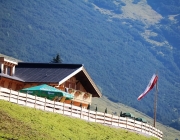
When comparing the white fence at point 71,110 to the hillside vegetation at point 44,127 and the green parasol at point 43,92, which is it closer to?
the hillside vegetation at point 44,127

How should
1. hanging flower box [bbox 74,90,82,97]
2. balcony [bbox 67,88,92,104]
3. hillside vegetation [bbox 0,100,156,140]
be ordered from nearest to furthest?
hillside vegetation [bbox 0,100,156,140], balcony [bbox 67,88,92,104], hanging flower box [bbox 74,90,82,97]

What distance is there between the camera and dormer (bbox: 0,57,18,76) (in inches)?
2937

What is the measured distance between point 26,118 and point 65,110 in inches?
369

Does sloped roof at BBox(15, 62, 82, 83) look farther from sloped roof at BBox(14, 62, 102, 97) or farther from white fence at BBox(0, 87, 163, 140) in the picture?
white fence at BBox(0, 87, 163, 140)

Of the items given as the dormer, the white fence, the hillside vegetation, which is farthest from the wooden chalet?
the hillside vegetation

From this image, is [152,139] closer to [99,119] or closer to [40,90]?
[99,119]

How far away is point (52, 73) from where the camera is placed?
249ft

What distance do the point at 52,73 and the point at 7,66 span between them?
225 inches

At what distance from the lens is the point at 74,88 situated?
266 ft

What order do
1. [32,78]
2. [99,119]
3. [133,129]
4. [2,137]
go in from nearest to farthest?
[2,137]
[99,119]
[133,129]
[32,78]

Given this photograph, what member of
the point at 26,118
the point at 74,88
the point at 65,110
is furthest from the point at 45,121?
the point at 74,88

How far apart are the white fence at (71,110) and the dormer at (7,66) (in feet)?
54.5

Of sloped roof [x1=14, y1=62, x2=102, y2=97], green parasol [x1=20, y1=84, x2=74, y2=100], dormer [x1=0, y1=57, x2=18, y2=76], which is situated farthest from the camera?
dormer [x1=0, y1=57, x2=18, y2=76]

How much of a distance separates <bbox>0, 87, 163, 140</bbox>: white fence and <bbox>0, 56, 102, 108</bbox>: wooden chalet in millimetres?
7122
